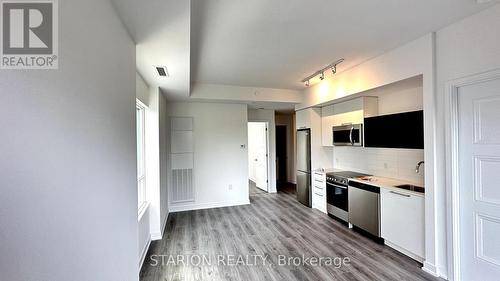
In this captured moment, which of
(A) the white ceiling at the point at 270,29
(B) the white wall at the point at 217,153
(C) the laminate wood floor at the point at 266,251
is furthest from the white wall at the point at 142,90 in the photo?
(C) the laminate wood floor at the point at 266,251

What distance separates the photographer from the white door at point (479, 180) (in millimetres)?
2084

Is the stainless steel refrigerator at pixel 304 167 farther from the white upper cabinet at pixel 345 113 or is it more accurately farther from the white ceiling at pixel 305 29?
the white ceiling at pixel 305 29

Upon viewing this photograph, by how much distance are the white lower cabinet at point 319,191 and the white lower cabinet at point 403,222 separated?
144 centimetres

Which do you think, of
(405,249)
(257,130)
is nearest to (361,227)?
(405,249)

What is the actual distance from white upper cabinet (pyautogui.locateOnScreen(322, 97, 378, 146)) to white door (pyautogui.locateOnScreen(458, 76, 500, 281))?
1.46m

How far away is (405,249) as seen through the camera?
2.91m

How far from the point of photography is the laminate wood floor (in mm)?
2545

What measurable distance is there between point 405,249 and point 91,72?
383 centimetres

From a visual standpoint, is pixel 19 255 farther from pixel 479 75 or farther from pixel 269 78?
pixel 269 78

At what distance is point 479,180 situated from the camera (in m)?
2.19

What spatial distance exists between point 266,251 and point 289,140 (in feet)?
16.9

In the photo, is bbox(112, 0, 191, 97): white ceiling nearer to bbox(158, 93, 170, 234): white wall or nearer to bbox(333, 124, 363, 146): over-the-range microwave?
bbox(158, 93, 170, 234): white wall

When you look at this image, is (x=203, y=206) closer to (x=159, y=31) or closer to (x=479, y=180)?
(x=159, y=31)

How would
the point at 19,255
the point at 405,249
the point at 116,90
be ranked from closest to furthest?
1. the point at 19,255
2. the point at 116,90
3. the point at 405,249
